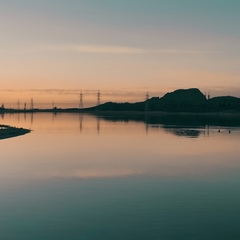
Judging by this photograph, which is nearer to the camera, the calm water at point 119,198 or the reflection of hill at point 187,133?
the calm water at point 119,198

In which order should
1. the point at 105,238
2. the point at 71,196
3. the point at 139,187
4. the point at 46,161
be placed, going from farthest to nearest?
the point at 46,161
the point at 139,187
the point at 71,196
the point at 105,238

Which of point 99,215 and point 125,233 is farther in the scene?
point 99,215

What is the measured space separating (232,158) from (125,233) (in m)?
30.0

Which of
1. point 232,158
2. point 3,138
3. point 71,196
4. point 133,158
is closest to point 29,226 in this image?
point 71,196

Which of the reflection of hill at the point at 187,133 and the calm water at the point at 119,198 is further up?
the reflection of hill at the point at 187,133

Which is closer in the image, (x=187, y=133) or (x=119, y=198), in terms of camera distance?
(x=119, y=198)

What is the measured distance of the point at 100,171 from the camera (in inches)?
1340

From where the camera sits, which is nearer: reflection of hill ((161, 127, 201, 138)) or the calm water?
the calm water

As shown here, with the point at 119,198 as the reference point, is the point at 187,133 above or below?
above

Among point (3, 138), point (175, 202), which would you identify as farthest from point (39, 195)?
point (3, 138)

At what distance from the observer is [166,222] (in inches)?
734

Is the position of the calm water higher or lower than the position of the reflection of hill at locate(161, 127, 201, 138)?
lower

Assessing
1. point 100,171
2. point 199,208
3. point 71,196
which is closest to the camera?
point 199,208

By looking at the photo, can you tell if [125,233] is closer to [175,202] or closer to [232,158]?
[175,202]
